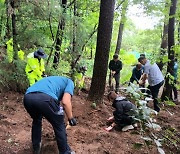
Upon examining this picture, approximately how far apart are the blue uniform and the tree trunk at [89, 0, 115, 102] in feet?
9.35

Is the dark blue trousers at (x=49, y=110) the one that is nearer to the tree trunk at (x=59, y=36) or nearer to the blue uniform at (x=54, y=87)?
the blue uniform at (x=54, y=87)

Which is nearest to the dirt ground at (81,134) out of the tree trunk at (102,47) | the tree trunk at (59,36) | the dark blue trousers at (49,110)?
the tree trunk at (102,47)

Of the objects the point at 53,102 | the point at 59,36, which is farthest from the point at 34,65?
the point at 53,102

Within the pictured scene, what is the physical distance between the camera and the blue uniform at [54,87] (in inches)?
144

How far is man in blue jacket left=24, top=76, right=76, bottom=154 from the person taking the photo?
3.54m

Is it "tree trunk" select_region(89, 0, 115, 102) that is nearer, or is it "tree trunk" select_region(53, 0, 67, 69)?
"tree trunk" select_region(89, 0, 115, 102)

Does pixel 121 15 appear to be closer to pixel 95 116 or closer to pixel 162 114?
pixel 162 114

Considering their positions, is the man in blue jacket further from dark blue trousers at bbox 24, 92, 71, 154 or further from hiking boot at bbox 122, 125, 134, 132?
hiking boot at bbox 122, 125, 134, 132

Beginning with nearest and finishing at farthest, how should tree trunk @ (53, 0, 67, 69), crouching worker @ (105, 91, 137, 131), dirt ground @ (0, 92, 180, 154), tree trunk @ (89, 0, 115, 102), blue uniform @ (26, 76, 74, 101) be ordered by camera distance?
blue uniform @ (26, 76, 74, 101) < dirt ground @ (0, 92, 180, 154) < crouching worker @ (105, 91, 137, 131) < tree trunk @ (89, 0, 115, 102) < tree trunk @ (53, 0, 67, 69)

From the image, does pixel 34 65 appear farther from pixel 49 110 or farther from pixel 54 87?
pixel 49 110

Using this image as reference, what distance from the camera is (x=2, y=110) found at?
245 inches

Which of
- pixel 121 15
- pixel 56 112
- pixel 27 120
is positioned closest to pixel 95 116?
pixel 27 120

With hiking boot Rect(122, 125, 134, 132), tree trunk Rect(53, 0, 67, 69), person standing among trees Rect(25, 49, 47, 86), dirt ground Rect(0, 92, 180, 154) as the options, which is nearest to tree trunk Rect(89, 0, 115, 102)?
dirt ground Rect(0, 92, 180, 154)

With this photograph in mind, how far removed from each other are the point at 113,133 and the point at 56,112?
1.97 metres
